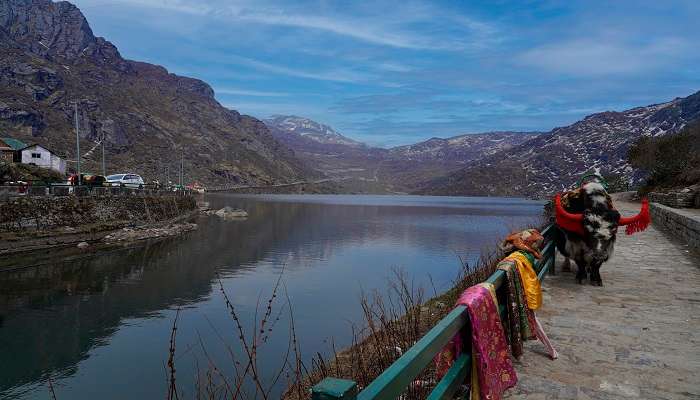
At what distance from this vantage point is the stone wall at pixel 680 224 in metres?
12.1

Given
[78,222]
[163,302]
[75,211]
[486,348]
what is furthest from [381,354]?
[75,211]

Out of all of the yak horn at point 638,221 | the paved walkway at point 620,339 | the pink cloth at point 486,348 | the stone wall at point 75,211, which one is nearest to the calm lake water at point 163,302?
the pink cloth at point 486,348

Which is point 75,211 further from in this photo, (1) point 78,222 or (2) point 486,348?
(2) point 486,348

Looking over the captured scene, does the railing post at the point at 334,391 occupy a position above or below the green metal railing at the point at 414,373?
above

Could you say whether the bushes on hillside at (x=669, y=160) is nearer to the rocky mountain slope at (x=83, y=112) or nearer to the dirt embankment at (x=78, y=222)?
the dirt embankment at (x=78, y=222)

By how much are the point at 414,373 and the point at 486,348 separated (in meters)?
1.42

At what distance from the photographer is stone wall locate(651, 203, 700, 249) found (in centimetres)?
1214

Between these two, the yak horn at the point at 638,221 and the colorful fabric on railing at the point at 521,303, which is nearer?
the colorful fabric on railing at the point at 521,303

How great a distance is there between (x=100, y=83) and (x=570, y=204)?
645ft

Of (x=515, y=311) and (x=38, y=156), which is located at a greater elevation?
(x=38, y=156)

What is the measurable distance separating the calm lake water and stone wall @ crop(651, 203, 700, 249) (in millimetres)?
6774

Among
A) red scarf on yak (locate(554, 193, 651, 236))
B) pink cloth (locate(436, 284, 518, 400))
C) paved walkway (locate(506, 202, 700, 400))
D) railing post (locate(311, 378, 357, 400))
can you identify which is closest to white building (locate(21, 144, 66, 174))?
red scarf on yak (locate(554, 193, 651, 236))

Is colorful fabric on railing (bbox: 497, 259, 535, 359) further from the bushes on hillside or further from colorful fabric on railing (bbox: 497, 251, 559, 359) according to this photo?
the bushes on hillside

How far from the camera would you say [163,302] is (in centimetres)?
1775
